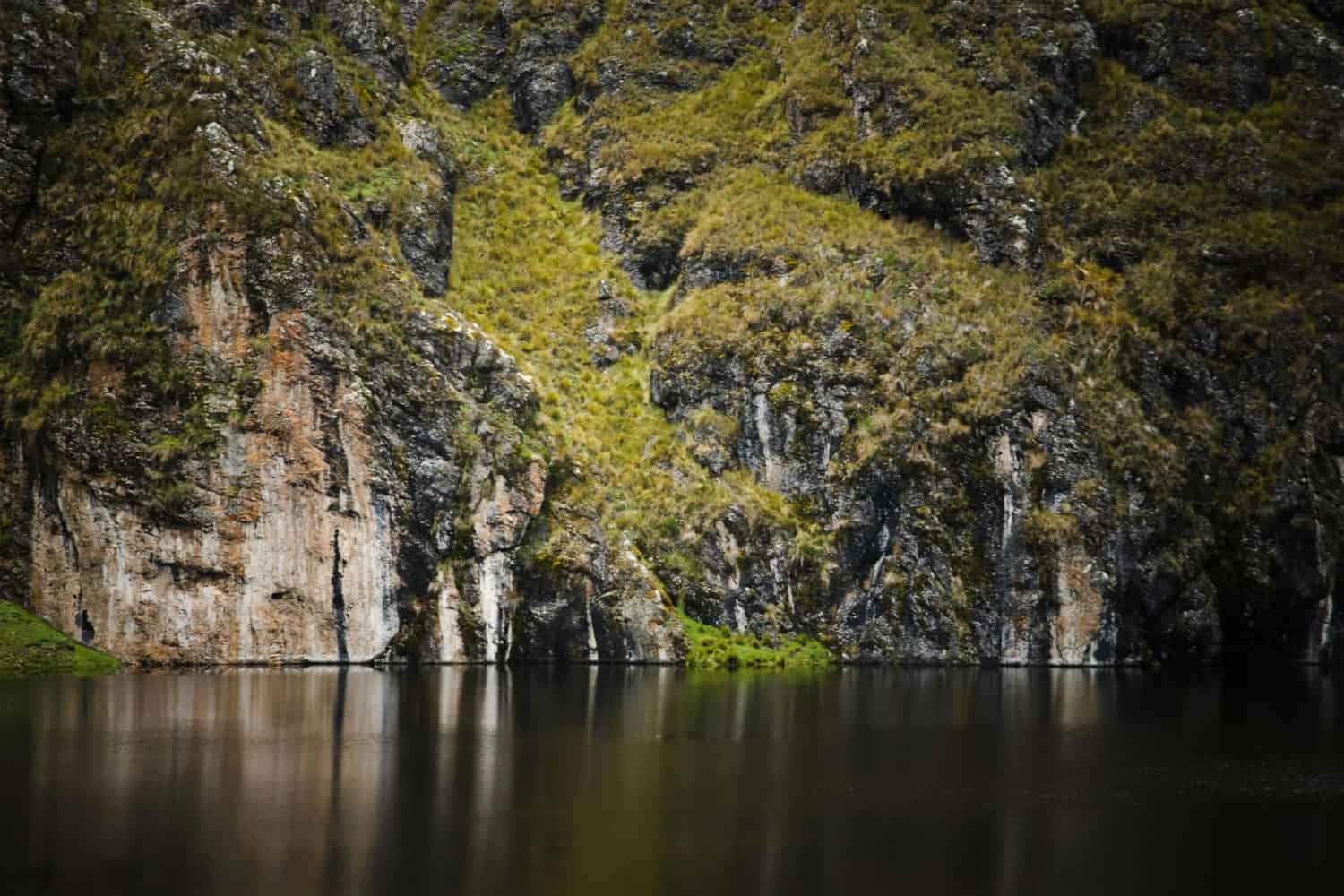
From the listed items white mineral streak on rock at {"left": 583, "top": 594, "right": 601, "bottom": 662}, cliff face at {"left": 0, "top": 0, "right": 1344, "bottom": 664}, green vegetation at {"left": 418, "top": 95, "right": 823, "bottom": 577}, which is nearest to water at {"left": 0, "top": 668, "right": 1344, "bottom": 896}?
cliff face at {"left": 0, "top": 0, "right": 1344, "bottom": 664}

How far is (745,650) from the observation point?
89.7 meters

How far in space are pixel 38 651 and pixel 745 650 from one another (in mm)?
47401

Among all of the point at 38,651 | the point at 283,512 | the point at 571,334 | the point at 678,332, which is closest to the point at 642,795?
the point at 38,651

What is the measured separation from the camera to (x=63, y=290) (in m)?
81.5

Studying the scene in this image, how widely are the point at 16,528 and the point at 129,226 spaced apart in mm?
22242

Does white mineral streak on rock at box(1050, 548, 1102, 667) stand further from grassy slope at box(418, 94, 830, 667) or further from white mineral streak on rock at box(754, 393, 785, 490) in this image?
white mineral streak on rock at box(754, 393, 785, 490)

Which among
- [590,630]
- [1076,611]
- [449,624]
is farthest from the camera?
[1076,611]

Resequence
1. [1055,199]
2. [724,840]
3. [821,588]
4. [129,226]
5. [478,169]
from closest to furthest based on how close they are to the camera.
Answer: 1. [724,840]
2. [129,226]
3. [821,588]
4. [1055,199]
5. [478,169]

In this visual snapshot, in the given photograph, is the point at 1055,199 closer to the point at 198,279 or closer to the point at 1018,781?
the point at 198,279

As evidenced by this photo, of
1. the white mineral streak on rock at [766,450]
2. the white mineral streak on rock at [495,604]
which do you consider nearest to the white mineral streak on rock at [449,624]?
the white mineral streak on rock at [495,604]

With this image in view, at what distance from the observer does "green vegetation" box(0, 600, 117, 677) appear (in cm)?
6800

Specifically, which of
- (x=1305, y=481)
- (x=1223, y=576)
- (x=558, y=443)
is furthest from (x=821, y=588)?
(x=1305, y=481)

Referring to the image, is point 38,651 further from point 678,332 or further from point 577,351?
point 678,332

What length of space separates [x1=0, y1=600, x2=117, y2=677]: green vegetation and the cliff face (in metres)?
2.78
